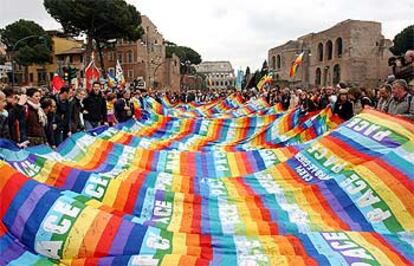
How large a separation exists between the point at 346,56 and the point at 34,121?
59.6 metres

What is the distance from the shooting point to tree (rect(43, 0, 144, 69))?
46.1m

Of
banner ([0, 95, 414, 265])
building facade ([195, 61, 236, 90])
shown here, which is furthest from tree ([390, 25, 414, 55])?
building facade ([195, 61, 236, 90])

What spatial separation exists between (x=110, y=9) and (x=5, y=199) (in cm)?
4474

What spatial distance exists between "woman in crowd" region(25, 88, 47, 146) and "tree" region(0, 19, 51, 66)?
4825cm

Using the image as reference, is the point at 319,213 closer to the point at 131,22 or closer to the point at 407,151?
the point at 407,151

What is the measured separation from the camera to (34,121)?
7367 millimetres

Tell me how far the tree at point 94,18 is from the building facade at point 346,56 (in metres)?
19.4

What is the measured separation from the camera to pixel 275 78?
256ft

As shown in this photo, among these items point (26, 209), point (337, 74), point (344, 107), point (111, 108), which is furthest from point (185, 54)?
point (26, 209)

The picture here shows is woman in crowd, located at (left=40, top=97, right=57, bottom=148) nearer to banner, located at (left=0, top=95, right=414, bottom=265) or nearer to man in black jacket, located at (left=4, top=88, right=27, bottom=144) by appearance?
banner, located at (left=0, top=95, right=414, bottom=265)

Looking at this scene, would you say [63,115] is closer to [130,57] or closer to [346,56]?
[346,56]

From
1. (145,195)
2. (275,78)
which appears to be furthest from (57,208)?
(275,78)

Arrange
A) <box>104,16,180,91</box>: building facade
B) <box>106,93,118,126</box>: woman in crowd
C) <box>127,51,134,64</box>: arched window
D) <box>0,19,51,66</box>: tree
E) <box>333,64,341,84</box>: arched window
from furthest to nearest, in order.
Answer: <box>333,64,341,84</box>: arched window
<box>127,51,134,64</box>: arched window
<box>104,16,180,91</box>: building facade
<box>0,19,51,66</box>: tree
<box>106,93,118,126</box>: woman in crowd

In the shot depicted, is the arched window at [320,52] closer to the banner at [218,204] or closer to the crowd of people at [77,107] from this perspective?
the crowd of people at [77,107]
